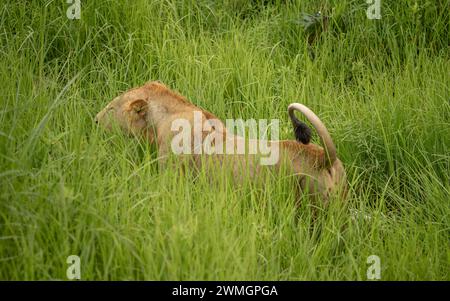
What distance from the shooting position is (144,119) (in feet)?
16.2

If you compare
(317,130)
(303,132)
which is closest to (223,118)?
(303,132)

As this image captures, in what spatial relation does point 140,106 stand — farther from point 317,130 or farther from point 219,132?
point 317,130

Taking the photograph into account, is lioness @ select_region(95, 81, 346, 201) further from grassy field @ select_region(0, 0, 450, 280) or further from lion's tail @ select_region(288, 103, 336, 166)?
grassy field @ select_region(0, 0, 450, 280)

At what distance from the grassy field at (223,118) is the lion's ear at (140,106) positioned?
27cm

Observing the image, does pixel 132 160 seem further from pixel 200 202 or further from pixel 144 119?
pixel 200 202

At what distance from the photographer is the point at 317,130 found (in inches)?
165

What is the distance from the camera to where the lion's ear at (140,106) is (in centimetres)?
485

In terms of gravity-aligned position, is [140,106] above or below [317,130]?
above

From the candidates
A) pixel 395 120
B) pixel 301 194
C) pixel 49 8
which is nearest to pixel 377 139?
pixel 395 120

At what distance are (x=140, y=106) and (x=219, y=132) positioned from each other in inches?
25.1

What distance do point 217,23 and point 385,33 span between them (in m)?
1.67

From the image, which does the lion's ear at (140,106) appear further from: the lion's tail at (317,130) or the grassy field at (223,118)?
the lion's tail at (317,130)
